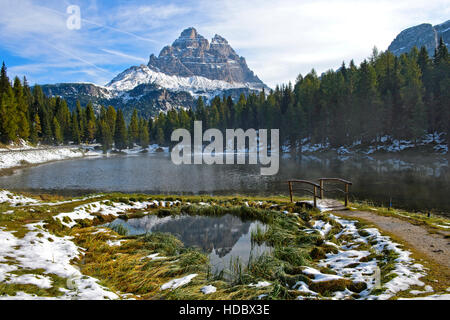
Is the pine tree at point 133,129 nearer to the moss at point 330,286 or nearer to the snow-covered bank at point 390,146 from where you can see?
the snow-covered bank at point 390,146

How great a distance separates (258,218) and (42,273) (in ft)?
41.5

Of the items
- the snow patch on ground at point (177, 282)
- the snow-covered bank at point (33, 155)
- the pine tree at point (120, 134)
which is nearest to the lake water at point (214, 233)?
the snow patch on ground at point (177, 282)

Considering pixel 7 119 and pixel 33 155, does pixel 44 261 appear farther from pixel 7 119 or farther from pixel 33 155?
pixel 7 119

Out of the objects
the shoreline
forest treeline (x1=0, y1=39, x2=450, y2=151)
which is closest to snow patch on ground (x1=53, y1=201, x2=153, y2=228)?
the shoreline

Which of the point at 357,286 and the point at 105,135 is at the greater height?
the point at 105,135

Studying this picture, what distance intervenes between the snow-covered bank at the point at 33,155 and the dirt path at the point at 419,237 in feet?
208

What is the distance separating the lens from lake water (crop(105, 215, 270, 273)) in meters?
11.4

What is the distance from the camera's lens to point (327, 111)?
78.6m

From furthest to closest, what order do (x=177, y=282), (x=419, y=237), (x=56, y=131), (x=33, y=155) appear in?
(x=56, y=131), (x=33, y=155), (x=419, y=237), (x=177, y=282)

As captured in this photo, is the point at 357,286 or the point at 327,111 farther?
the point at 327,111

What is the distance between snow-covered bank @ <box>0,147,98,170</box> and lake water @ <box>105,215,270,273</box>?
169 feet

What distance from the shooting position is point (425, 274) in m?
7.16

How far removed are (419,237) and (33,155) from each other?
77.8m

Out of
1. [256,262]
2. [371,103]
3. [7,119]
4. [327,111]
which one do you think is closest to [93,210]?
[256,262]
